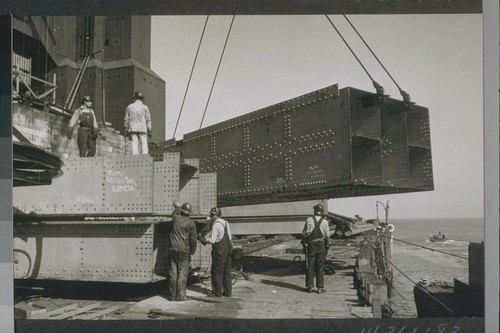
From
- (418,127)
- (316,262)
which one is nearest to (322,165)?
(316,262)

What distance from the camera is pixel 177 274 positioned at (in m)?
7.25

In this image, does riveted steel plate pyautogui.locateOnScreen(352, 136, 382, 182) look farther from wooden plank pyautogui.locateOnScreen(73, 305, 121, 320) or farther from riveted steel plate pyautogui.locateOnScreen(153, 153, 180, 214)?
wooden plank pyautogui.locateOnScreen(73, 305, 121, 320)

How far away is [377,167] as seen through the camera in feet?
25.3

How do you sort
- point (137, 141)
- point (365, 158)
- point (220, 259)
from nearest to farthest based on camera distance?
1. point (220, 259)
2. point (365, 158)
3. point (137, 141)

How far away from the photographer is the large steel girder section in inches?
297

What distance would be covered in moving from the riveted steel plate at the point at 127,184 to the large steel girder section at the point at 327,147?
2.52 m


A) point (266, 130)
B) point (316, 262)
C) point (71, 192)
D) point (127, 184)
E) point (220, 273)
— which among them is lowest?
point (220, 273)

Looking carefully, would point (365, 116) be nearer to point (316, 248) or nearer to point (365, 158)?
point (365, 158)

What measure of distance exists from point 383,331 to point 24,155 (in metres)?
6.22

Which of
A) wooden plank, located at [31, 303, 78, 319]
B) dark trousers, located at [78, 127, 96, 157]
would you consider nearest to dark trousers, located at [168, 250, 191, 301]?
wooden plank, located at [31, 303, 78, 319]

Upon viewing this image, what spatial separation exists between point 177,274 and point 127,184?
203cm

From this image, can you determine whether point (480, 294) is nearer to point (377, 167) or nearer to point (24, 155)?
point (377, 167)

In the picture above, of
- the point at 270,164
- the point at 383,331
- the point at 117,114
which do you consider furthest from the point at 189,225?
the point at 117,114

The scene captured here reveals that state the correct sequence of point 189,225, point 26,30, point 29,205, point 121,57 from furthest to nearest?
point 121,57
point 26,30
point 29,205
point 189,225
